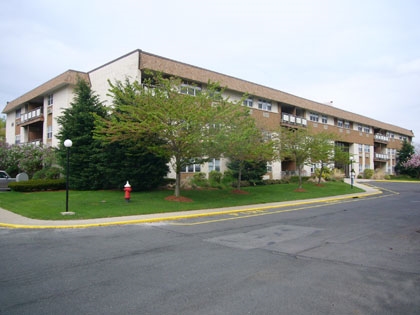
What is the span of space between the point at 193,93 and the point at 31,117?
769 inches

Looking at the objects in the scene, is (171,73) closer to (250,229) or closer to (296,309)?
(250,229)

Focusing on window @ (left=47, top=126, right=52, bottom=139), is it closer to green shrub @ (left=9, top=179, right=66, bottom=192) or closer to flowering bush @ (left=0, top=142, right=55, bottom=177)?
flowering bush @ (left=0, top=142, right=55, bottom=177)

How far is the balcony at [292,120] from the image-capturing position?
3621cm

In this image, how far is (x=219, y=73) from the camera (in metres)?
29.3

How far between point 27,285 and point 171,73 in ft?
69.1

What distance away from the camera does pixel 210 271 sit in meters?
5.93

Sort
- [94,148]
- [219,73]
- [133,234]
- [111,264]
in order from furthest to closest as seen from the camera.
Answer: [219,73]
[94,148]
[133,234]
[111,264]

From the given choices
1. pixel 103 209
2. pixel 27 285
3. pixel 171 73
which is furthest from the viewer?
pixel 171 73

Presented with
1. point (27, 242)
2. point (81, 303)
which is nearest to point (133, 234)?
point (27, 242)

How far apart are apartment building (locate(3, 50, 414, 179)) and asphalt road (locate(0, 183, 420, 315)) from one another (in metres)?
10.1

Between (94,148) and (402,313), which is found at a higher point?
(94,148)

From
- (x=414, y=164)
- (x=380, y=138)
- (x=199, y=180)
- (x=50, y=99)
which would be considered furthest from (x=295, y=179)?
(x=414, y=164)

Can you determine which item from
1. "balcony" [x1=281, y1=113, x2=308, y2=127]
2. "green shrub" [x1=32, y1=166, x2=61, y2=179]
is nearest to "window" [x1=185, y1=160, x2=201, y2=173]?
"green shrub" [x1=32, y1=166, x2=61, y2=179]

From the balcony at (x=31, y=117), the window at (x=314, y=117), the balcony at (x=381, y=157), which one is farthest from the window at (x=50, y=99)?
the balcony at (x=381, y=157)
